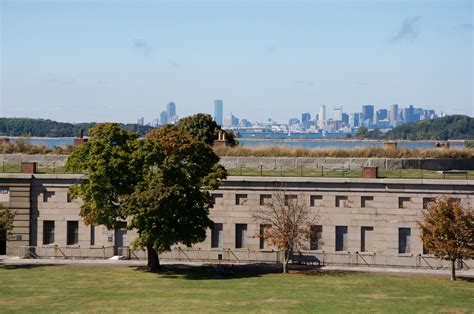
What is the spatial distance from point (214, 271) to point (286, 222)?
509 centimetres

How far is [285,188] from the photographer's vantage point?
5556 centimetres

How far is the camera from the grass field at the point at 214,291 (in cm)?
3819

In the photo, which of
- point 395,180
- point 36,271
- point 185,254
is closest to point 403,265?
point 395,180

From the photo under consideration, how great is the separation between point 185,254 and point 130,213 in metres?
7.96

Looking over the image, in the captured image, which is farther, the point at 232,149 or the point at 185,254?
the point at 232,149

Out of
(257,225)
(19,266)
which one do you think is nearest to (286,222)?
(257,225)

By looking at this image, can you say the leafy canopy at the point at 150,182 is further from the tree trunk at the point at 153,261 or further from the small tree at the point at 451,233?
the small tree at the point at 451,233

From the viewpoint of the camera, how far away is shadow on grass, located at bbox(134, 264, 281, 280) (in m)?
→ 48.6

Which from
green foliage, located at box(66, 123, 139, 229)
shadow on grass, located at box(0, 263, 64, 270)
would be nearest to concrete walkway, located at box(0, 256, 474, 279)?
shadow on grass, located at box(0, 263, 64, 270)

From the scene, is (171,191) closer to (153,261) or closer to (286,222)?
(153,261)

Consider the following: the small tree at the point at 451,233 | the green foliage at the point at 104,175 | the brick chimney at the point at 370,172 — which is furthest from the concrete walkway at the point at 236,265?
the brick chimney at the point at 370,172

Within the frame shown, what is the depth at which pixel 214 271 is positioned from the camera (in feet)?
165

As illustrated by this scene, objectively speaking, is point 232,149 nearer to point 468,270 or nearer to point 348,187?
point 348,187

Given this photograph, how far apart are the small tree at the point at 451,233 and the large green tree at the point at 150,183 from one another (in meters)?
12.5
